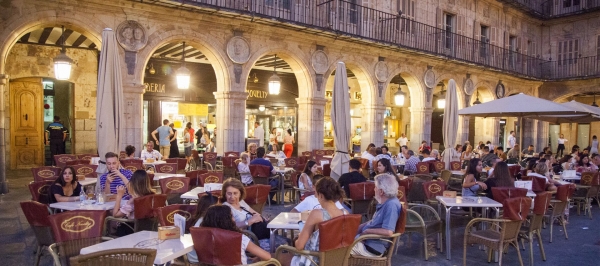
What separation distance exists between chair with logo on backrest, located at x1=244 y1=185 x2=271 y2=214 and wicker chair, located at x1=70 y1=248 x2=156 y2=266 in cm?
259

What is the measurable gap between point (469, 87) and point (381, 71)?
5925 mm

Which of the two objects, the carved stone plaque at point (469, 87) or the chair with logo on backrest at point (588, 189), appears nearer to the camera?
the chair with logo on backrest at point (588, 189)

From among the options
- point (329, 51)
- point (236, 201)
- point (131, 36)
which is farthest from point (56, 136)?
point (236, 201)

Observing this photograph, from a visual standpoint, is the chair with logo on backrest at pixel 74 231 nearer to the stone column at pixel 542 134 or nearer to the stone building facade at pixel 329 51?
the stone building facade at pixel 329 51

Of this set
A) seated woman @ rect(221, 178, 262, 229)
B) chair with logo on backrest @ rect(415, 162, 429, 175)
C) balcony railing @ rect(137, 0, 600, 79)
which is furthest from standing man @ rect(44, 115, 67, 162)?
seated woman @ rect(221, 178, 262, 229)

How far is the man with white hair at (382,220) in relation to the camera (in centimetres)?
442

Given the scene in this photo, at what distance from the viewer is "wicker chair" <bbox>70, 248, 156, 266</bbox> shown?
2.88 metres

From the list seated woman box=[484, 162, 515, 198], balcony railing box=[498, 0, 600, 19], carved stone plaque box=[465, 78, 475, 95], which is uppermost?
balcony railing box=[498, 0, 600, 19]

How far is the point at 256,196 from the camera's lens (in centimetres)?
572

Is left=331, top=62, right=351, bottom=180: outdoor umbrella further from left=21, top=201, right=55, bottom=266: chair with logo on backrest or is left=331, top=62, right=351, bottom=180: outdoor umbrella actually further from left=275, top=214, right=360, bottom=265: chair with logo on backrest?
left=21, top=201, right=55, bottom=266: chair with logo on backrest

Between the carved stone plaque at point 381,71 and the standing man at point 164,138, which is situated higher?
the carved stone plaque at point 381,71

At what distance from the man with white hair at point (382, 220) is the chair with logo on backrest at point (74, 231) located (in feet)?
7.77

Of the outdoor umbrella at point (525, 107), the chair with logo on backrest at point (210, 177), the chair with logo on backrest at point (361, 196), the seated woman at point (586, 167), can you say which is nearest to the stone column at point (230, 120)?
the chair with logo on backrest at point (210, 177)

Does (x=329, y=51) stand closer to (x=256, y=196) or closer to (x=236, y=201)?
(x=256, y=196)
